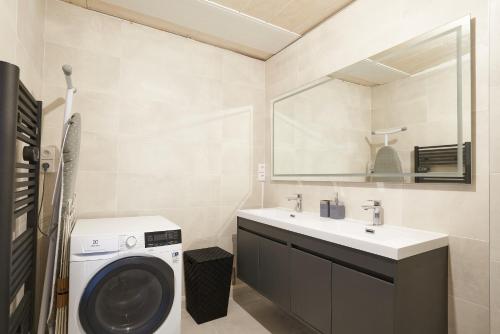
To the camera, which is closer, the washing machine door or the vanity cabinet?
the vanity cabinet

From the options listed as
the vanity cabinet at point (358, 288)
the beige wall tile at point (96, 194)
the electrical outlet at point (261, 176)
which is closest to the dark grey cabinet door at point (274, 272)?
the vanity cabinet at point (358, 288)

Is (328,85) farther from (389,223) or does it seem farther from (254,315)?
(254,315)

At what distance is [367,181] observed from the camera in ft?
5.73

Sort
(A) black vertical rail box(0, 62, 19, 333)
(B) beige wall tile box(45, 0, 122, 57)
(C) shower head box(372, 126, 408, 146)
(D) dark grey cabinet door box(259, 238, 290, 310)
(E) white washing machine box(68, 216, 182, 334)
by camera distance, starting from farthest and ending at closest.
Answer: (B) beige wall tile box(45, 0, 122, 57), (D) dark grey cabinet door box(259, 238, 290, 310), (C) shower head box(372, 126, 408, 146), (E) white washing machine box(68, 216, 182, 334), (A) black vertical rail box(0, 62, 19, 333)

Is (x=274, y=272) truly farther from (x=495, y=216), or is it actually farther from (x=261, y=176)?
(x=495, y=216)

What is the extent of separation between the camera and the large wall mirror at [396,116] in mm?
1319

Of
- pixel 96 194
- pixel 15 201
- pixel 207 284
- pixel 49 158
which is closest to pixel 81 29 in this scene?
pixel 49 158

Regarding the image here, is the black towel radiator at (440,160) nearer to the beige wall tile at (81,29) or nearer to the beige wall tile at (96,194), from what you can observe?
the beige wall tile at (96,194)

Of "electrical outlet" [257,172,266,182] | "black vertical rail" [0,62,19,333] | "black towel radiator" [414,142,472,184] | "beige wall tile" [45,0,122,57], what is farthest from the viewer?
"electrical outlet" [257,172,266,182]

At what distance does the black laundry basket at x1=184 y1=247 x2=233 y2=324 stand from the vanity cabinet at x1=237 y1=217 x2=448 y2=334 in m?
0.49

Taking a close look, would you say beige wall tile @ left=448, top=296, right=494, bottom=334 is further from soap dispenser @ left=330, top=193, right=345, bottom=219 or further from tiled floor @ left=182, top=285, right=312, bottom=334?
tiled floor @ left=182, top=285, right=312, bottom=334

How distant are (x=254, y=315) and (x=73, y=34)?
253cm

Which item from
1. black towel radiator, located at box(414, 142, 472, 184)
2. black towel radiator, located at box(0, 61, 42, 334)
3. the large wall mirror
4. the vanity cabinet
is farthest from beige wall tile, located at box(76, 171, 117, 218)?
black towel radiator, located at box(414, 142, 472, 184)

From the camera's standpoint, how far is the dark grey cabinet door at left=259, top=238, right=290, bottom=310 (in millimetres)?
1746
